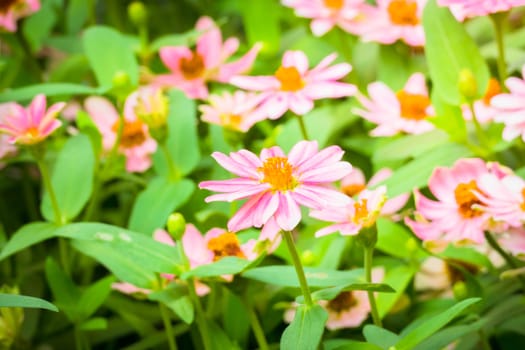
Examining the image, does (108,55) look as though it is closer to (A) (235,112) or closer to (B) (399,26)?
(A) (235,112)

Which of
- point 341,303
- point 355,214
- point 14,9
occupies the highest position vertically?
point 14,9

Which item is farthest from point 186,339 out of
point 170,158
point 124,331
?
point 170,158

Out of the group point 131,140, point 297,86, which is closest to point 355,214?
point 297,86

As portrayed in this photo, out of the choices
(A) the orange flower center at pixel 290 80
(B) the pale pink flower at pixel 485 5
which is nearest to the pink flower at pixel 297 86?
(A) the orange flower center at pixel 290 80

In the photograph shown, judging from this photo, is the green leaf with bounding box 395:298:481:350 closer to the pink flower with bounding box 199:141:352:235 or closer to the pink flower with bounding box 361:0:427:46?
the pink flower with bounding box 199:141:352:235

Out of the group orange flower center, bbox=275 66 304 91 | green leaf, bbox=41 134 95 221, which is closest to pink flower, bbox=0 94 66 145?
green leaf, bbox=41 134 95 221

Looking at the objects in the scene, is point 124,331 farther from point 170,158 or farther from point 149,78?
point 149,78
